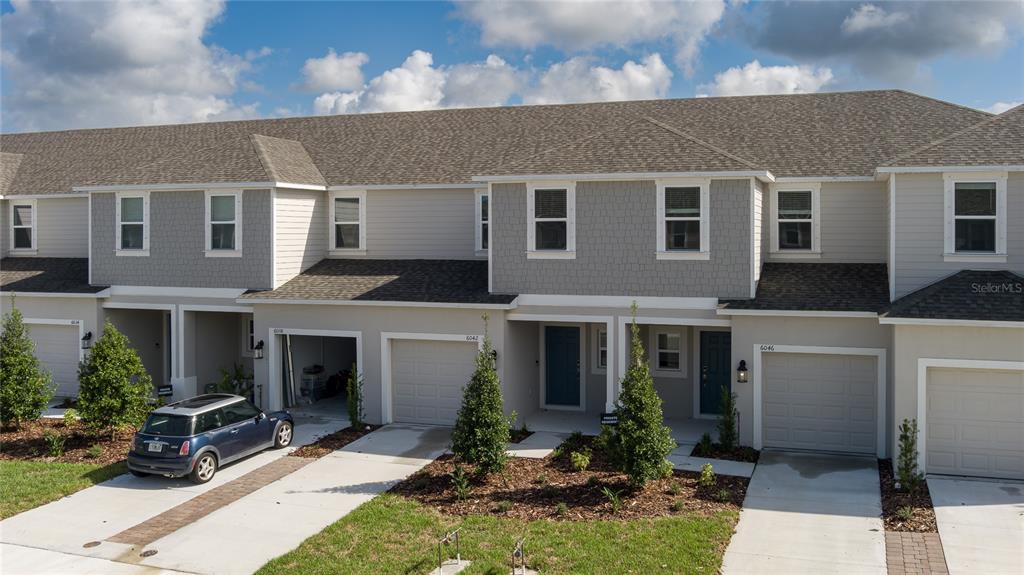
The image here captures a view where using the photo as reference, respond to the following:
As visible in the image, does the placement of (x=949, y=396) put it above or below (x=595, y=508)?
above

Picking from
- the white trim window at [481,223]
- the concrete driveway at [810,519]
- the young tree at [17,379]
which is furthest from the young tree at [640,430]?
the young tree at [17,379]

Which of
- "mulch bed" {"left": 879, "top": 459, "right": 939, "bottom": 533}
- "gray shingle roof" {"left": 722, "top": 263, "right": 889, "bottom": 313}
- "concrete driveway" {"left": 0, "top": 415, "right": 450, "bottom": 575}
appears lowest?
"concrete driveway" {"left": 0, "top": 415, "right": 450, "bottom": 575}

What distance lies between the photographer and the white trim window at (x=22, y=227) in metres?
25.0

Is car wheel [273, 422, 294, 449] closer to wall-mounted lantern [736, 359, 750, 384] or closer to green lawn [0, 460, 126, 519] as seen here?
green lawn [0, 460, 126, 519]

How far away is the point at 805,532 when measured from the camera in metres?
12.1

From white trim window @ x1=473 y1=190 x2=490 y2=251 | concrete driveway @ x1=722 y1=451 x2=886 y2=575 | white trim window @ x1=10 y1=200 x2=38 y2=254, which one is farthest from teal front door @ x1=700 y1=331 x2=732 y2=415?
white trim window @ x1=10 y1=200 x2=38 y2=254

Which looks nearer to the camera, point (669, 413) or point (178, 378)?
point (669, 413)

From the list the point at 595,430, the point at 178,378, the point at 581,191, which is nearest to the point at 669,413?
the point at 595,430

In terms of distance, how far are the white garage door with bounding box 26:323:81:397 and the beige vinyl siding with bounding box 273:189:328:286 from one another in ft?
20.5

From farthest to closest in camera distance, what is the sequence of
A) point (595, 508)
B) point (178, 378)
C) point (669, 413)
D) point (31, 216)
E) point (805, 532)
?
point (31, 216)
point (178, 378)
point (669, 413)
point (595, 508)
point (805, 532)

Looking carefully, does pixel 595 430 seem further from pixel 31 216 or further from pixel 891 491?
pixel 31 216

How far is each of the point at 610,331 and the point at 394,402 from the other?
17.2 ft

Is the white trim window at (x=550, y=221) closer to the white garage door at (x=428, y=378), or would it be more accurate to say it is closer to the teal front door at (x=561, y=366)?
the white garage door at (x=428, y=378)

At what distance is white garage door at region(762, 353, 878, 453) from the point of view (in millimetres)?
16234
